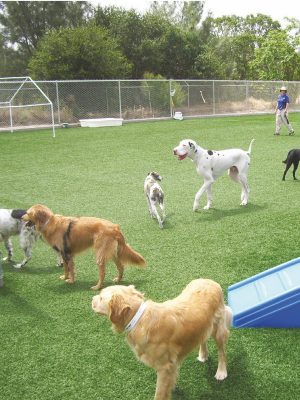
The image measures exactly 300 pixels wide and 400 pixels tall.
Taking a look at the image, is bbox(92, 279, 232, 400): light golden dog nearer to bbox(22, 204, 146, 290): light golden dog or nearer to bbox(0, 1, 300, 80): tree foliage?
bbox(22, 204, 146, 290): light golden dog

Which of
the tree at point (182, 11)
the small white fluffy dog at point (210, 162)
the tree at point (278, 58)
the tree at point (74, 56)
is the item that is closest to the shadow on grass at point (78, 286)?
the small white fluffy dog at point (210, 162)

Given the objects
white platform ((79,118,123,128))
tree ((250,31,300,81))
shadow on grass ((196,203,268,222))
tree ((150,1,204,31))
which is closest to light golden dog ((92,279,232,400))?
shadow on grass ((196,203,268,222))

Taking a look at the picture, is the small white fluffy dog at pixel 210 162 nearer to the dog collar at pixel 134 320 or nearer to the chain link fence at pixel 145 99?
the dog collar at pixel 134 320

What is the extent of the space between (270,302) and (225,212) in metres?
3.94

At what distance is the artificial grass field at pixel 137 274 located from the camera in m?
3.30

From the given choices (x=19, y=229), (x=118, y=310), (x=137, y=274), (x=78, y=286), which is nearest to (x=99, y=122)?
(x=19, y=229)

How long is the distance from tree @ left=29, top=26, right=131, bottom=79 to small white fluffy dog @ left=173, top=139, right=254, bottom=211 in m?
21.5

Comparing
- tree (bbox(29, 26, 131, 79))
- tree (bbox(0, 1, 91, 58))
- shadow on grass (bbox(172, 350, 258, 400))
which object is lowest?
shadow on grass (bbox(172, 350, 258, 400))

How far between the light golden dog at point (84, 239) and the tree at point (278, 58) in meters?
40.0

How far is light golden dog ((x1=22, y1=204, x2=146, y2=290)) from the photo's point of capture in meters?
4.74

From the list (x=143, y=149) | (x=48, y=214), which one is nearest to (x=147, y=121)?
(x=143, y=149)

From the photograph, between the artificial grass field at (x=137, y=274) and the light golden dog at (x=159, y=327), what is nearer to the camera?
the light golden dog at (x=159, y=327)

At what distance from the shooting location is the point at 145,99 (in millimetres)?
25922

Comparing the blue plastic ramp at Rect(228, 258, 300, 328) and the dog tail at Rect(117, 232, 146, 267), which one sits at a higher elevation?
the dog tail at Rect(117, 232, 146, 267)
